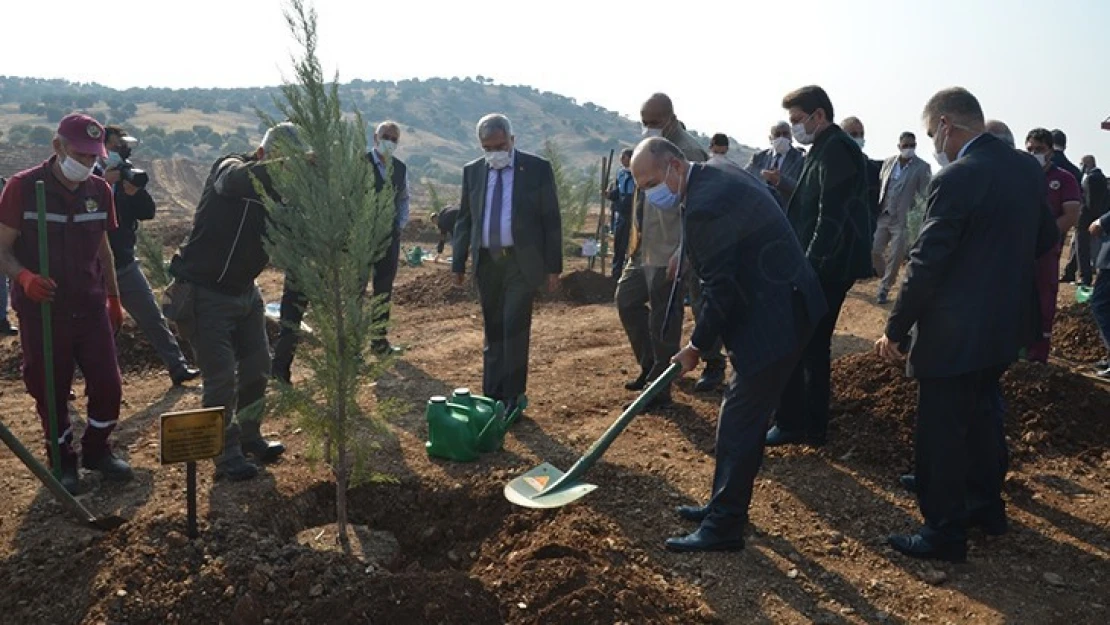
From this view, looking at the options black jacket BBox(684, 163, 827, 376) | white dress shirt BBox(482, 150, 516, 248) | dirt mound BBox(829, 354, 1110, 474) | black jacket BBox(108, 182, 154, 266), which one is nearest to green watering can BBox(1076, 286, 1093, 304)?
dirt mound BBox(829, 354, 1110, 474)

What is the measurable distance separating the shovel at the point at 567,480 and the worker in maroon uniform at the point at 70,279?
7.52ft

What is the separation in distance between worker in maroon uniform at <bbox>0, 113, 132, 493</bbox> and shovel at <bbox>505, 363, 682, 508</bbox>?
2292 mm

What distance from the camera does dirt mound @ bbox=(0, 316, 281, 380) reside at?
23.7 feet

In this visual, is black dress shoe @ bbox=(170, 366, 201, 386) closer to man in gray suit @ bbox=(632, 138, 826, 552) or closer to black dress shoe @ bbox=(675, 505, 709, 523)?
black dress shoe @ bbox=(675, 505, 709, 523)

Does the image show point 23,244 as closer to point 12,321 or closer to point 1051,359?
point 12,321

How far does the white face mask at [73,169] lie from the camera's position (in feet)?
14.0

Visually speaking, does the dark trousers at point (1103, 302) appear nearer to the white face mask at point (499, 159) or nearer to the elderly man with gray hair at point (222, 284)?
the white face mask at point (499, 159)

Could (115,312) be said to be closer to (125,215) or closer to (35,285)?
(35,285)

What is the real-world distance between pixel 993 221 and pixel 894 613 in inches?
66.3

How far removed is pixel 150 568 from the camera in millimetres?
3453

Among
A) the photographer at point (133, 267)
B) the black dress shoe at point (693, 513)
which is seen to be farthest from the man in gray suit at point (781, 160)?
the photographer at point (133, 267)

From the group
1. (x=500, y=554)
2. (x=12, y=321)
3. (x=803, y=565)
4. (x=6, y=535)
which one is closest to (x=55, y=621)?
(x=6, y=535)

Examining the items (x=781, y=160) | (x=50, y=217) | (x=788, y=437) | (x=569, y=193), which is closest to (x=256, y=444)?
(x=50, y=217)

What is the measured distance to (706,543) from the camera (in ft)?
12.8
